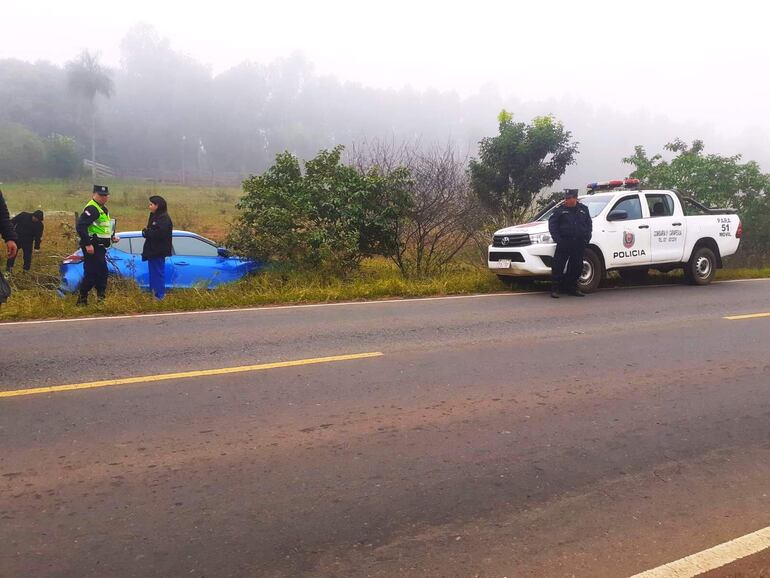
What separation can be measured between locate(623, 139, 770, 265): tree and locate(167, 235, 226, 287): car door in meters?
12.0

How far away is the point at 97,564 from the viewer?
2.81 metres

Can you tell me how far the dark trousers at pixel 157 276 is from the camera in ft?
31.9

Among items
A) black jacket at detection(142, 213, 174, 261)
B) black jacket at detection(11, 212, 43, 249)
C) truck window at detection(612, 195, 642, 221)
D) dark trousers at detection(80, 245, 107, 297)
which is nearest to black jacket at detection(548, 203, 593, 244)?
truck window at detection(612, 195, 642, 221)

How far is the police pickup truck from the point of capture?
10.7 metres

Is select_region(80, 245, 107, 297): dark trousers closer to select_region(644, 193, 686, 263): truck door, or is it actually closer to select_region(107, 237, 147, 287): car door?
select_region(107, 237, 147, 287): car door

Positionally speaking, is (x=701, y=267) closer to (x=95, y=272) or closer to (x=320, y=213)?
(x=320, y=213)

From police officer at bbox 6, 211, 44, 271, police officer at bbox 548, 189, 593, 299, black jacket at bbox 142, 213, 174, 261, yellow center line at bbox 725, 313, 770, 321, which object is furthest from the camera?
police officer at bbox 6, 211, 44, 271

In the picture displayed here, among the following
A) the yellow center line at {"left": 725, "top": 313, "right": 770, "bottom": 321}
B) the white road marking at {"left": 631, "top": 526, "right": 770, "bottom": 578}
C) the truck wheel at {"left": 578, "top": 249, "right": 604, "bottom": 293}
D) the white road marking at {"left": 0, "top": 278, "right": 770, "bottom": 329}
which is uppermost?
the truck wheel at {"left": 578, "top": 249, "right": 604, "bottom": 293}

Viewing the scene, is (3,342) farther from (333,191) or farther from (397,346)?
(333,191)

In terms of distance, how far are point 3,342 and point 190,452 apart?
13.9ft

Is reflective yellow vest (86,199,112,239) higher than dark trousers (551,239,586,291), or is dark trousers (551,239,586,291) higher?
reflective yellow vest (86,199,112,239)

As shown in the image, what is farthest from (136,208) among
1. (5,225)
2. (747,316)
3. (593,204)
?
(747,316)

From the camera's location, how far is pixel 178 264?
10.6 meters

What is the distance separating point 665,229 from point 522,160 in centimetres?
777
